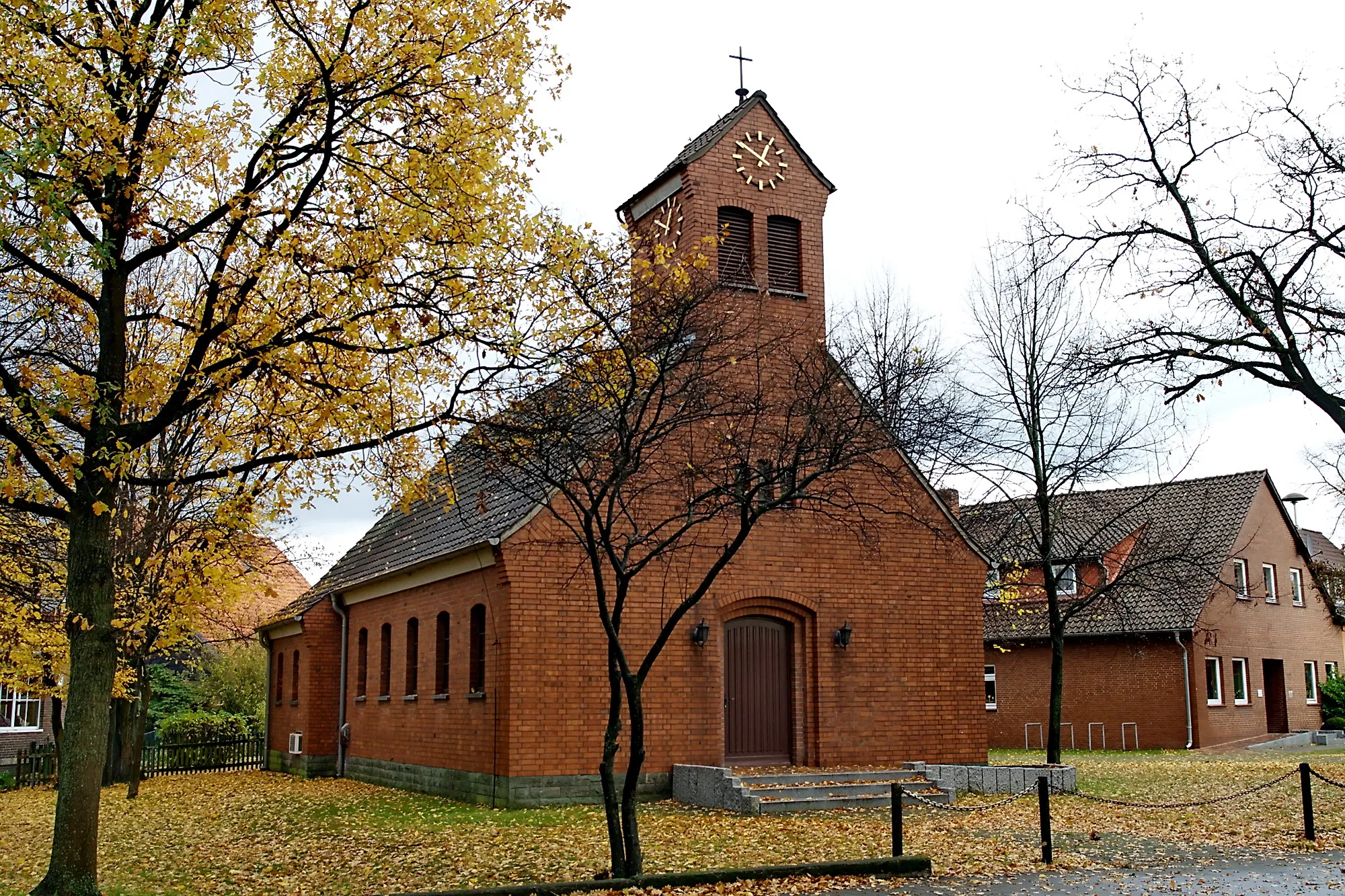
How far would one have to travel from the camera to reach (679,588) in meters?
19.9

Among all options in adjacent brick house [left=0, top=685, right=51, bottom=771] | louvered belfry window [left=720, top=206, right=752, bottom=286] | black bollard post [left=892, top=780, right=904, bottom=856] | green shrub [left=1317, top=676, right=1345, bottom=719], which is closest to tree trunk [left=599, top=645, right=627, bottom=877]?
black bollard post [left=892, top=780, right=904, bottom=856]

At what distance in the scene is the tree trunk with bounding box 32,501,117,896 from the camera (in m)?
10.8

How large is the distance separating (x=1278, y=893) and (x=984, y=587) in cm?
1154

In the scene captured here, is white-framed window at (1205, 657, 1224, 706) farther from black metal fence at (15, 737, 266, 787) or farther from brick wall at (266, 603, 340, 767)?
black metal fence at (15, 737, 266, 787)

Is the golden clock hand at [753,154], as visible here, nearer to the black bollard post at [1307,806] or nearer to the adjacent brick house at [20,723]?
the black bollard post at [1307,806]

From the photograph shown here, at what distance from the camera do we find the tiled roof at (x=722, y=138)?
2139cm

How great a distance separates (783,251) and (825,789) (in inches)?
373

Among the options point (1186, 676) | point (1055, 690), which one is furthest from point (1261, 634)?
point (1055, 690)

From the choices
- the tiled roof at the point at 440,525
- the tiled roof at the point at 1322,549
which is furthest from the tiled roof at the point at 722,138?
the tiled roof at the point at 1322,549

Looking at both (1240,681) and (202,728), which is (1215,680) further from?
(202,728)

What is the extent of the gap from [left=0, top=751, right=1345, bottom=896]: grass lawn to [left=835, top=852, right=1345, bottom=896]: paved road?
24.2 inches

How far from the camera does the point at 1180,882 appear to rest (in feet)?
39.3

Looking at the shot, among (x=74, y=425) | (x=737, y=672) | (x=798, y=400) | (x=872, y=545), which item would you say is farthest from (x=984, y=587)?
(x=74, y=425)

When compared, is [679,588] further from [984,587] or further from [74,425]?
[74,425]
